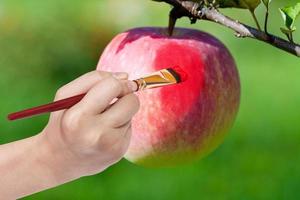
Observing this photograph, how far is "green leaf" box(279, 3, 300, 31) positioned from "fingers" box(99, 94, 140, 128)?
19 centimetres

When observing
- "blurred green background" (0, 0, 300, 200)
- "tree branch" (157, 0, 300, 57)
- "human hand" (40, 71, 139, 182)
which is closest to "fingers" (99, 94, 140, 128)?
"human hand" (40, 71, 139, 182)

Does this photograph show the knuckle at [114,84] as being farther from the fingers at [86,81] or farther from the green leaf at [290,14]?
the green leaf at [290,14]

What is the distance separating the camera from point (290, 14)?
3.05 ft

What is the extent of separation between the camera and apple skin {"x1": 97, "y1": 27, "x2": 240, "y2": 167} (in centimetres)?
108

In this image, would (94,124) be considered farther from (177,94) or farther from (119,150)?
(177,94)

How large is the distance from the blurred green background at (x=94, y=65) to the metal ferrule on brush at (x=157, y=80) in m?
2.13

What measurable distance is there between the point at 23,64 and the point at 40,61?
17cm

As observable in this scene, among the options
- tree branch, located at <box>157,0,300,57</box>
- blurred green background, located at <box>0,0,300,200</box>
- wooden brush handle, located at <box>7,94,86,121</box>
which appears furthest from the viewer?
blurred green background, located at <box>0,0,300,200</box>

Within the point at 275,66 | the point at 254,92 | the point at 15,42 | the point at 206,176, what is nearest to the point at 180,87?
the point at 206,176

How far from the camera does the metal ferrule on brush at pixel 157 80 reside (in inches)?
32.5

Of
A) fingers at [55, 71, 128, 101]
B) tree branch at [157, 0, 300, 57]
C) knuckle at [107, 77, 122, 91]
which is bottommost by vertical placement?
fingers at [55, 71, 128, 101]

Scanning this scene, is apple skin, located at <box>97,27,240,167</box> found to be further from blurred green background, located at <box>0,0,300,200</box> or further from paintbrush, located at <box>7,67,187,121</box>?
blurred green background, located at <box>0,0,300,200</box>

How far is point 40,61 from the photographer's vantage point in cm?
440

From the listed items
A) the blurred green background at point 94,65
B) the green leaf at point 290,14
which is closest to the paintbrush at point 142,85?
the green leaf at point 290,14
